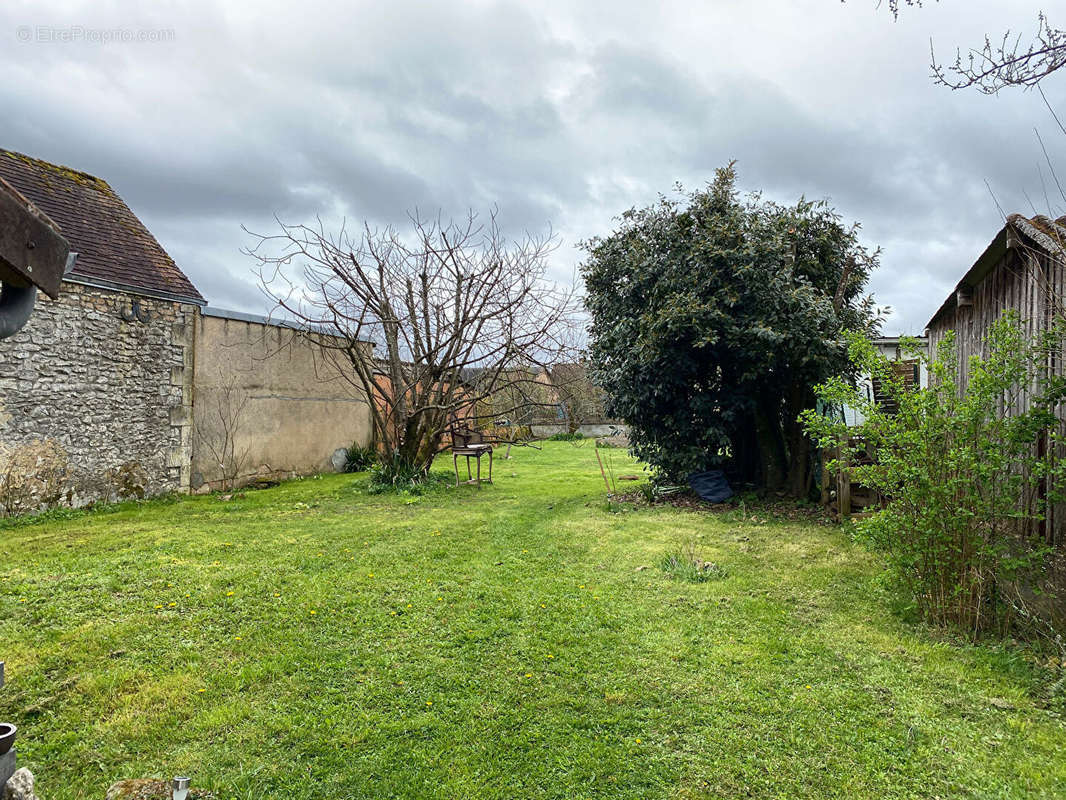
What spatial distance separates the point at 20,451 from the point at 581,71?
10673mm

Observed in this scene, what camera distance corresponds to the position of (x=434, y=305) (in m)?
12.0

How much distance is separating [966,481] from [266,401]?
12.3 m

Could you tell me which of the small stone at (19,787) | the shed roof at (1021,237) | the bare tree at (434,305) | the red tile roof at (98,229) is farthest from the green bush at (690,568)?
the red tile roof at (98,229)

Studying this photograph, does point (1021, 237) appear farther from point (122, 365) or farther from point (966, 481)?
point (122, 365)

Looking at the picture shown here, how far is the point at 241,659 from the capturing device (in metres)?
3.70

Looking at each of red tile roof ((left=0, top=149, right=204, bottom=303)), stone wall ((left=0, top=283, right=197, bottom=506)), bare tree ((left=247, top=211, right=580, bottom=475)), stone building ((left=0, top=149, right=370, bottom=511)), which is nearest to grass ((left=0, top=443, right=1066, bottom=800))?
stone wall ((left=0, top=283, right=197, bottom=506))

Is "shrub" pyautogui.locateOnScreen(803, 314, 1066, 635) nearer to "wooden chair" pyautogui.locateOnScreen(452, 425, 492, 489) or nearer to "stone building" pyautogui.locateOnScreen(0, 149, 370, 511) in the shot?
"wooden chair" pyautogui.locateOnScreen(452, 425, 492, 489)

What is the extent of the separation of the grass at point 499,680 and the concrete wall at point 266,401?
4813mm

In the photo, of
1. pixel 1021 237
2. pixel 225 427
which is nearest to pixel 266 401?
pixel 225 427

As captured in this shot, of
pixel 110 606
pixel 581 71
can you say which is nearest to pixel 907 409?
pixel 110 606

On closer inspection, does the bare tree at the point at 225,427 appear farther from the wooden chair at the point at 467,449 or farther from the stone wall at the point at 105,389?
the wooden chair at the point at 467,449

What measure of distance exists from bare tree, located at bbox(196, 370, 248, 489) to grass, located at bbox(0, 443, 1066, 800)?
4655mm

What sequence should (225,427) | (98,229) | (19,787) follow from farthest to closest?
1. (225,427)
2. (98,229)
3. (19,787)

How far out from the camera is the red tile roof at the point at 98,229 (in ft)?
31.3
